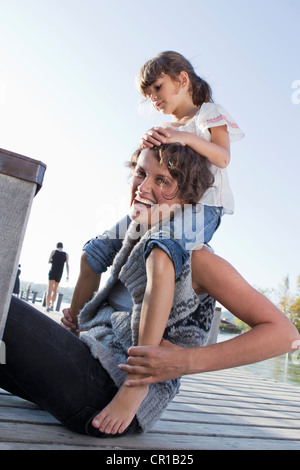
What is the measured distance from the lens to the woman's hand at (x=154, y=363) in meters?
1.50

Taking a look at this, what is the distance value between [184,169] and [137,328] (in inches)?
26.5

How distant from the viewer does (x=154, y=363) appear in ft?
4.91

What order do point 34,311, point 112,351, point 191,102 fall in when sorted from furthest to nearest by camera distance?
point 191,102, point 112,351, point 34,311

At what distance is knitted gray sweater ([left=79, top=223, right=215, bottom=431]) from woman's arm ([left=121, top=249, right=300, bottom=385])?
113mm

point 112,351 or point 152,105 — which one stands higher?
point 152,105

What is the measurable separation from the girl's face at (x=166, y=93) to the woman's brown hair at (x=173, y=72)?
0.03 m

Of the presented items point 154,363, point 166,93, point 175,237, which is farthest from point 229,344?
point 166,93

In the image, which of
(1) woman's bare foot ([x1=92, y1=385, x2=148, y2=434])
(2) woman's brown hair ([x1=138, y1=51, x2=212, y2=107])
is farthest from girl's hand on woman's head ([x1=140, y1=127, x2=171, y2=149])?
(2) woman's brown hair ([x1=138, y1=51, x2=212, y2=107])

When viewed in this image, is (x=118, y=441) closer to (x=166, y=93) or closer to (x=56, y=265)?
(x=166, y=93)

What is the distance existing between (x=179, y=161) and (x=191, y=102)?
4.09ft
